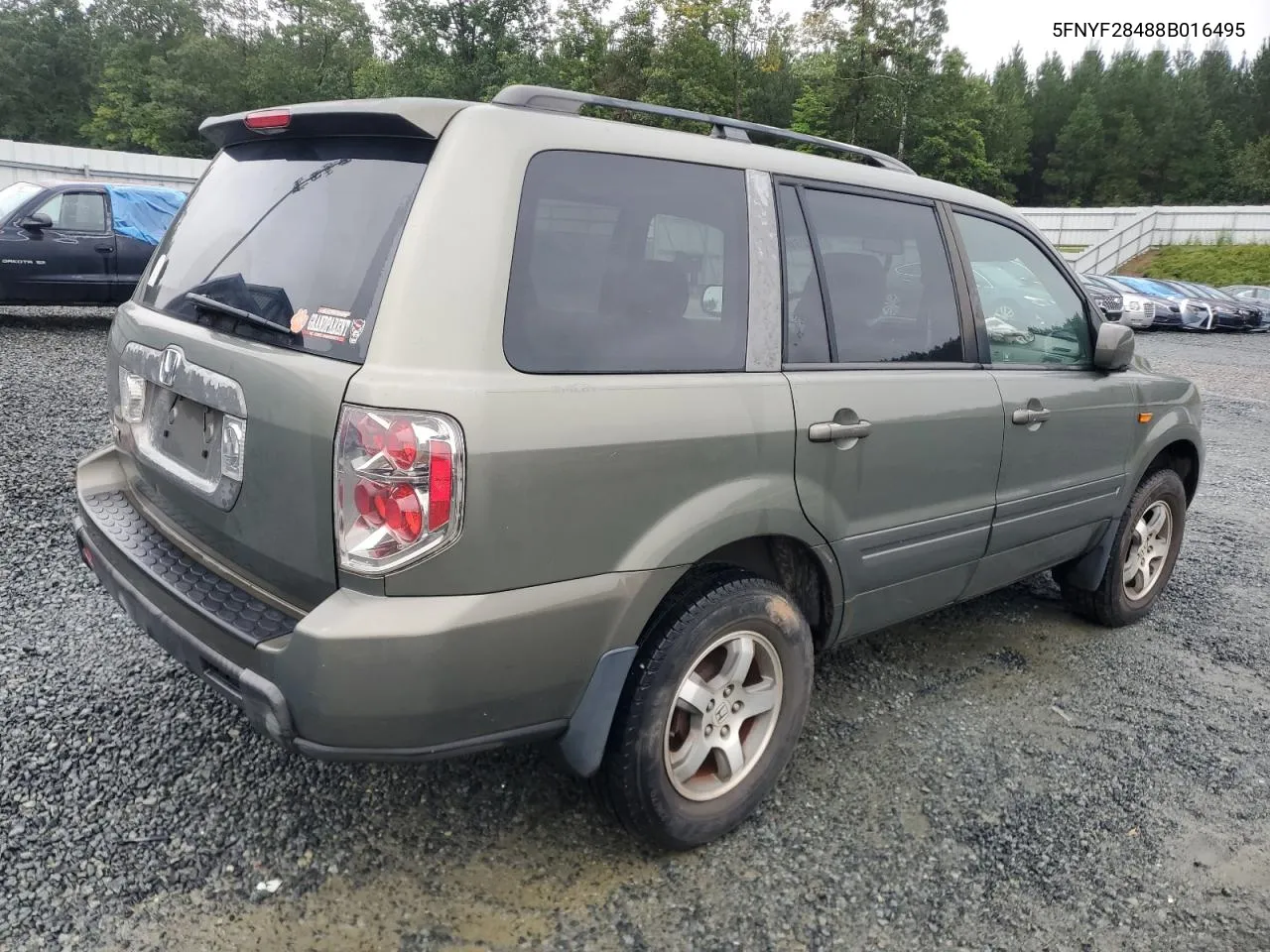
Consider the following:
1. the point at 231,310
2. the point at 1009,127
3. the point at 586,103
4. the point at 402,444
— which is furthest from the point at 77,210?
the point at 1009,127

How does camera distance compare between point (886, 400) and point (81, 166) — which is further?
point (81, 166)

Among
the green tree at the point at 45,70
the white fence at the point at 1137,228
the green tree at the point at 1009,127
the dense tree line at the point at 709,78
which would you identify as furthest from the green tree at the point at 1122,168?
the green tree at the point at 45,70

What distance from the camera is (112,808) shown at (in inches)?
99.0

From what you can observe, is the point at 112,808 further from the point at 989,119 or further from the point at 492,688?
the point at 989,119

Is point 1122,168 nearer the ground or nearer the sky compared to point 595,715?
nearer the sky

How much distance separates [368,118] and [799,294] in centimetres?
121

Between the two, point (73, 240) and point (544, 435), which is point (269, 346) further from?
point (73, 240)

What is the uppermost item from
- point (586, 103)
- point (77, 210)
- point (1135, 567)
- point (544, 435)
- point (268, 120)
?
point (586, 103)

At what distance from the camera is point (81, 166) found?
2453 cm

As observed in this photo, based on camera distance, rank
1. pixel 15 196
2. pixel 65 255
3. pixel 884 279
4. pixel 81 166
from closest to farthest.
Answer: pixel 884 279
pixel 65 255
pixel 15 196
pixel 81 166

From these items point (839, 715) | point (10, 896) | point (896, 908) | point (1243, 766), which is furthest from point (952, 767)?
point (10, 896)

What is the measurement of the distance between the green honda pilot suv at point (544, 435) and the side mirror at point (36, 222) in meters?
8.72

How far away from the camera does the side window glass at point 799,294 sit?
259cm

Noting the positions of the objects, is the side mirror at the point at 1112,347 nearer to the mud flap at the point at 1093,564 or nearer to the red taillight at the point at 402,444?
the mud flap at the point at 1093,564
